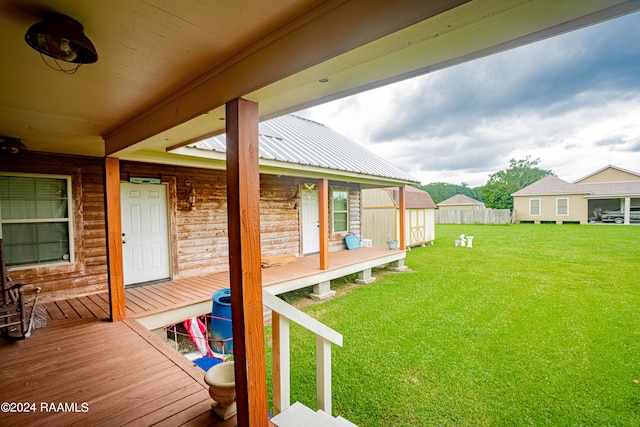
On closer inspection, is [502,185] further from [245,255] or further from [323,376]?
[245,255]

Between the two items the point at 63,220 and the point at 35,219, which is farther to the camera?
the point at 63,220

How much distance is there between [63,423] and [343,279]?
6774mm

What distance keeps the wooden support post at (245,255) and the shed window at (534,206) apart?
30.0m

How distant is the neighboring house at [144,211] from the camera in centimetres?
408

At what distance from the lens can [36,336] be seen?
309 cm

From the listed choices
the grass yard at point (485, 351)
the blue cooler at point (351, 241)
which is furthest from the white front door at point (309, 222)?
the grass yard at point (485, 351)

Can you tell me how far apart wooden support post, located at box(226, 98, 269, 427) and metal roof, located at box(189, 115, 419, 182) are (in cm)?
292

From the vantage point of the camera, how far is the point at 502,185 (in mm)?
33688

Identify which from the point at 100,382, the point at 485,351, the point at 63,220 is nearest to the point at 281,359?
the point at 100,382

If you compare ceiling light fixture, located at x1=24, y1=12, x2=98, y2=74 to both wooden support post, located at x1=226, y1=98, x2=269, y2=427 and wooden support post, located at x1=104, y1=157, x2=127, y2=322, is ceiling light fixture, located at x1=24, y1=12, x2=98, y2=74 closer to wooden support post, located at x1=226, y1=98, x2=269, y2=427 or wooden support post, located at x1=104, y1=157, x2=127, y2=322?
wooden support post, located at x1=226, y1=98, x2=269, y2=427

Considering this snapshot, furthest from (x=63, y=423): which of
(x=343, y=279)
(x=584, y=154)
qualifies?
(x=584, y=154)

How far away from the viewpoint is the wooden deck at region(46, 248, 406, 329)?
12.5 ft

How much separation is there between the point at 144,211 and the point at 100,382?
3.42 m

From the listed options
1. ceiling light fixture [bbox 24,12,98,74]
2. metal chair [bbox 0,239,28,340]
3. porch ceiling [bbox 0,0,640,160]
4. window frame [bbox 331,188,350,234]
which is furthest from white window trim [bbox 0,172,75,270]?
window frame [bbox 331,188,350,234]
